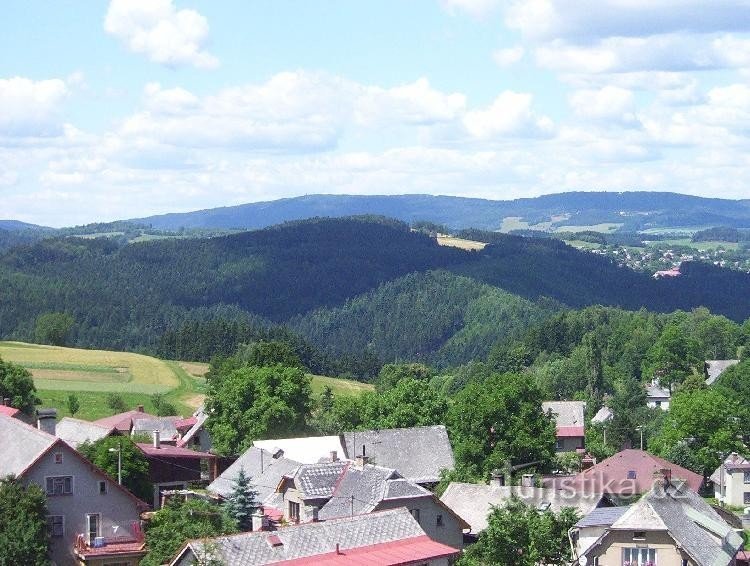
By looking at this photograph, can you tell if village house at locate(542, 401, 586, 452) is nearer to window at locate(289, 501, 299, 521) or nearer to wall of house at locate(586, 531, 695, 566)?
window at locate(289, 501, 299, 521)

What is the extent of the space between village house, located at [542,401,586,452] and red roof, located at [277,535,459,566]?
2224 inches

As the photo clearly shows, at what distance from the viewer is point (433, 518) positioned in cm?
5672

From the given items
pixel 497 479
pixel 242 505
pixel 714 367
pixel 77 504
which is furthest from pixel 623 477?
pixel 714 367

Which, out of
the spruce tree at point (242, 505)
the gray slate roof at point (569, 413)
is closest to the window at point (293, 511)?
the spruce tree at point (242, 505)

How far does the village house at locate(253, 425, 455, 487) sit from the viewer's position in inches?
2997

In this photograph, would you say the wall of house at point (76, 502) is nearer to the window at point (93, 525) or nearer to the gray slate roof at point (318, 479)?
the window at point (93, 525)

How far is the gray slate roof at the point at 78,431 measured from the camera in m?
73.2

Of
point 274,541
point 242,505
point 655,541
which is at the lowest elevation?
point 242,505

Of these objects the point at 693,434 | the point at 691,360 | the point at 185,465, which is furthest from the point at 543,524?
the point at 691,360

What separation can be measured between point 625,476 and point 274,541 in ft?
116

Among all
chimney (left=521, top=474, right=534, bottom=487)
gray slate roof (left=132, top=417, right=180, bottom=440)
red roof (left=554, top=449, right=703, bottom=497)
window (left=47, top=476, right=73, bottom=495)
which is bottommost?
gray slate roof (left=132, top=417, right=180, bottom=440)

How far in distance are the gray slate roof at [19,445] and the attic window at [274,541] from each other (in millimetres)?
11018

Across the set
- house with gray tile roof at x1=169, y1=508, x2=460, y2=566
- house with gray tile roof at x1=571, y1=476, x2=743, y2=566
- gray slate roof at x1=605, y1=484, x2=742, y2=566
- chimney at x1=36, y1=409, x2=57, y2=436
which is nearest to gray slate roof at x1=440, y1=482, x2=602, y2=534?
gray slate roof at x1=605, y1=484, x2=742, y2=566

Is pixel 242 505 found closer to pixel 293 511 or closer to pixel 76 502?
pixel 293 511
